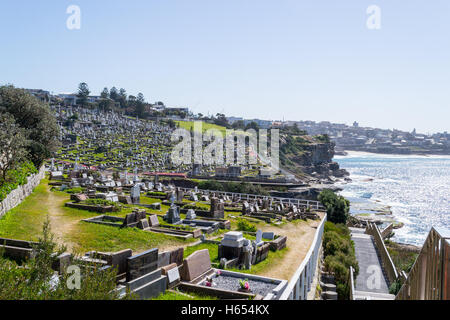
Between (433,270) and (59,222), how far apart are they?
13976 mm

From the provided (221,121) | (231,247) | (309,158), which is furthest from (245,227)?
(221,121)

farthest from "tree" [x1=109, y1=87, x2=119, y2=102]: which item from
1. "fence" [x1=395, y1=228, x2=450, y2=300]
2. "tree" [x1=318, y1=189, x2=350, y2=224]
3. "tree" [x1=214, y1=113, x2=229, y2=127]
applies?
"fence" [x1=395, y1=228, x2=450, y2=300]

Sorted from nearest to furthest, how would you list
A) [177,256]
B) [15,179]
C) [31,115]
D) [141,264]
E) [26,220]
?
[141,264] < [177,256] < [26,220] < [15,179] < [31,115]

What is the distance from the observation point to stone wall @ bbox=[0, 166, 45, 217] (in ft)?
49.2

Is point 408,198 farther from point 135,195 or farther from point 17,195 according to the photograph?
point 17,195

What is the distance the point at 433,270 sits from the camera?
427 centimetres

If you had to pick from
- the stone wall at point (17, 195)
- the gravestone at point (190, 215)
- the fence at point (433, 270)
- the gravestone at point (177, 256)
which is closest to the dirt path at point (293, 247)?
the gravestone at point (177, 256)

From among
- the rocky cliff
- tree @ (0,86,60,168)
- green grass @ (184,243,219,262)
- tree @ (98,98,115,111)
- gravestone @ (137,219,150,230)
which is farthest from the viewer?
tree @ (98,98,115,111)

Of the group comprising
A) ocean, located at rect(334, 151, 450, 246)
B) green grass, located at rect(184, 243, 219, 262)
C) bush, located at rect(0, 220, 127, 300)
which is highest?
bush, located at rect(0, 220, 127, 300)

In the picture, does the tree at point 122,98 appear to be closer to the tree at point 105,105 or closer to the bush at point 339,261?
the tree at point 105,105

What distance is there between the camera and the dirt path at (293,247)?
11.8 meters

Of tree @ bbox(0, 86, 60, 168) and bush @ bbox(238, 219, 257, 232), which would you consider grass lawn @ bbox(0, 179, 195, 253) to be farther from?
tree @ bbox(0, 86, 60, 168)

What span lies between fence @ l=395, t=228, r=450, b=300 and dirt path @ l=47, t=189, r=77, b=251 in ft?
32.1

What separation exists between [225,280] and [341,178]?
344 feet
